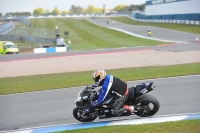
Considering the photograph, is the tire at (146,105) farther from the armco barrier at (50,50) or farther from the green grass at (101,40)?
the green grass at (101,40)

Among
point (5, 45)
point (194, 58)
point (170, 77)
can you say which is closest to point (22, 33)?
point (5, 45)

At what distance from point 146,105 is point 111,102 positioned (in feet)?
3.42

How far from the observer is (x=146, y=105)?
9.66 m

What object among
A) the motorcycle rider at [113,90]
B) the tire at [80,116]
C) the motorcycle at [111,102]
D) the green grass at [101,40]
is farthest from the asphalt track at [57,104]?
the green grass at [101,40]

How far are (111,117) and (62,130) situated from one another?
5.25 ft

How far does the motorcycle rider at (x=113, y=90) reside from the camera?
9157 millimetres

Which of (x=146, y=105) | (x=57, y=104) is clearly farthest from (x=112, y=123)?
(x=57, y=104)

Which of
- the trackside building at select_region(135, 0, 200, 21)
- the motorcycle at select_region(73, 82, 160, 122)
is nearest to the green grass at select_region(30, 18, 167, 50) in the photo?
the trackside building at select_region(135, 0, 200, 21)

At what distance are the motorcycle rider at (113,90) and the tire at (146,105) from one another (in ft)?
0.88

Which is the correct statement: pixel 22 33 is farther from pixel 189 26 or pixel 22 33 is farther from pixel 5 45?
pixel 189 26

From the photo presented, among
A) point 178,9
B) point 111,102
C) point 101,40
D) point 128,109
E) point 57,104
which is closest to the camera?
point 128,109

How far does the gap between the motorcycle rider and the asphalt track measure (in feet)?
2.68

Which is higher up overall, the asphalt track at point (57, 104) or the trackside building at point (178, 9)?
the trackside building at point (178, 9)

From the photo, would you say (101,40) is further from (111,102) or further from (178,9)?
(111,102)
